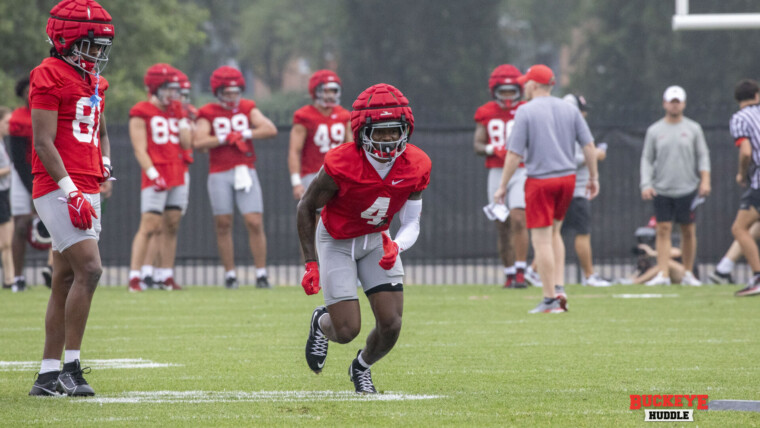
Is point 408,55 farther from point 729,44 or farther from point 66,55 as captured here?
point 66,55

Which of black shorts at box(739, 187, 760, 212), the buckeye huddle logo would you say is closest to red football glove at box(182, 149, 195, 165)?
black shorts at box(739, 187, 760, 212)

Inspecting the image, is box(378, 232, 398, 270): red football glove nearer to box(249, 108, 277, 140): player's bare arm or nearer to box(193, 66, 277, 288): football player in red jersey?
box(193, 66, 277, 288): football player in red jersey

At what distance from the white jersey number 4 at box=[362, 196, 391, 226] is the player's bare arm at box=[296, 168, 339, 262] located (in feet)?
0.66

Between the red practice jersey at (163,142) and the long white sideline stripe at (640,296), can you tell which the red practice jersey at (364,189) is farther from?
the red practice jersey at (163,142)

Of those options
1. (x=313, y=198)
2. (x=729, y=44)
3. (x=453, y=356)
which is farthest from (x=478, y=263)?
(x=729, y=44)

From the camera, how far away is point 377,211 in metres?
6.29

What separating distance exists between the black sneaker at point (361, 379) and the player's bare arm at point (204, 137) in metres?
7.33

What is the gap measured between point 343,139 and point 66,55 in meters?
7.07

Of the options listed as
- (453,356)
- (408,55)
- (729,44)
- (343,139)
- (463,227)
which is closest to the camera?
(453,356)

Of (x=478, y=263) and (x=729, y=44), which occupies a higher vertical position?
(x=729, y=44)

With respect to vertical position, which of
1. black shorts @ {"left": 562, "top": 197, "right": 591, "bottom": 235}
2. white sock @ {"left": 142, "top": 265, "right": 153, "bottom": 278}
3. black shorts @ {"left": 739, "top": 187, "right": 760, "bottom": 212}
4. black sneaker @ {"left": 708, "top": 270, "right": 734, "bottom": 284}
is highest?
black shorts @ {"left": 739, "top": 187, "right": 760, "bottom": 212}

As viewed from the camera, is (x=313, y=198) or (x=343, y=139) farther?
(x=343, y=139)

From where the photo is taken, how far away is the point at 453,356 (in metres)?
7.78

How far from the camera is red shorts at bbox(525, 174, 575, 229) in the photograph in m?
10.4
